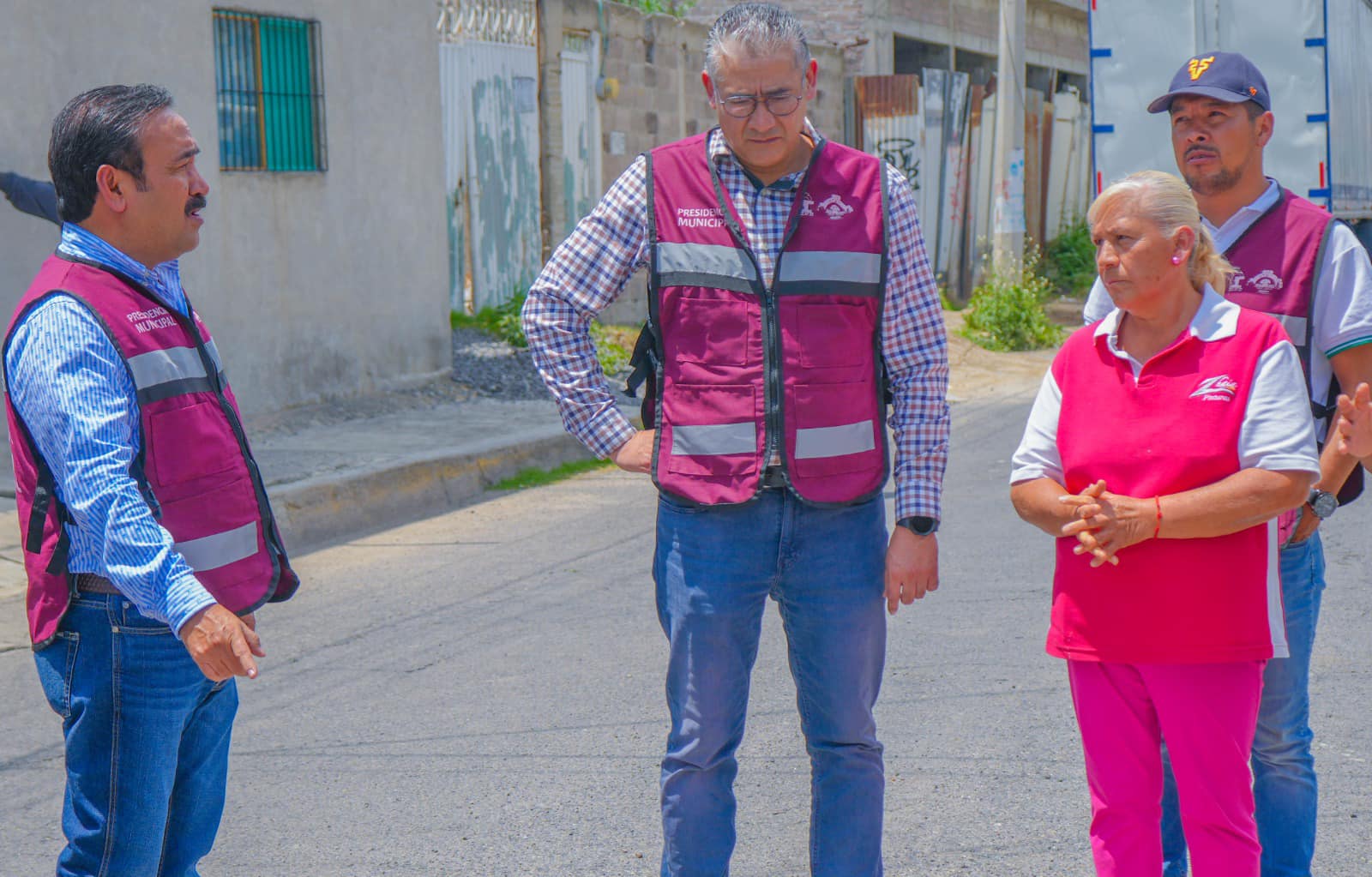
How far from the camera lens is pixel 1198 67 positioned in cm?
338

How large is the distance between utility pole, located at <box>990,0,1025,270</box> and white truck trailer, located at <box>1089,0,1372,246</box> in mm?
3629

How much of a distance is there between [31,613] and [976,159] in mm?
18276

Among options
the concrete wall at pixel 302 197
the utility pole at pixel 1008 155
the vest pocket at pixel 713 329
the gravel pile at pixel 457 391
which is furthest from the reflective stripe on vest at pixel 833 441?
the utility pole at pixel 1008 155

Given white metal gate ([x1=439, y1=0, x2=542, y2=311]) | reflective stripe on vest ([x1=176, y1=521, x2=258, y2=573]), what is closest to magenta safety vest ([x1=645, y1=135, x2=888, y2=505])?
reflective stripe on vest ([x1=176, y1=521, x2=258, y2=573])

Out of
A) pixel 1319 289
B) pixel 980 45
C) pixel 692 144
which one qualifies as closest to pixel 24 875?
pixel 692 144

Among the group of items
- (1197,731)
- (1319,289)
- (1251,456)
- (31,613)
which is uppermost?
(1319,289)

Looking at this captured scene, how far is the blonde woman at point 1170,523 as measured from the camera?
9.37 feet

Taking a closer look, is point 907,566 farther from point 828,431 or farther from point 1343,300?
point 1343,300

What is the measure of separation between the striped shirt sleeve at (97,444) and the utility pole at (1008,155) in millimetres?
14407

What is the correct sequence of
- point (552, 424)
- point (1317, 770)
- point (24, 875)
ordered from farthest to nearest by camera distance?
point (552, 424) → point (1317, 770) → point (24, 875)

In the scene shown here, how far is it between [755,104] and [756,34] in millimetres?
141

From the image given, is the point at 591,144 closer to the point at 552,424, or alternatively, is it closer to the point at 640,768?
the point at 552,424

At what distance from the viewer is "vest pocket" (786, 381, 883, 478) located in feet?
10.3

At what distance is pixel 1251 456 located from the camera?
9.36ft
